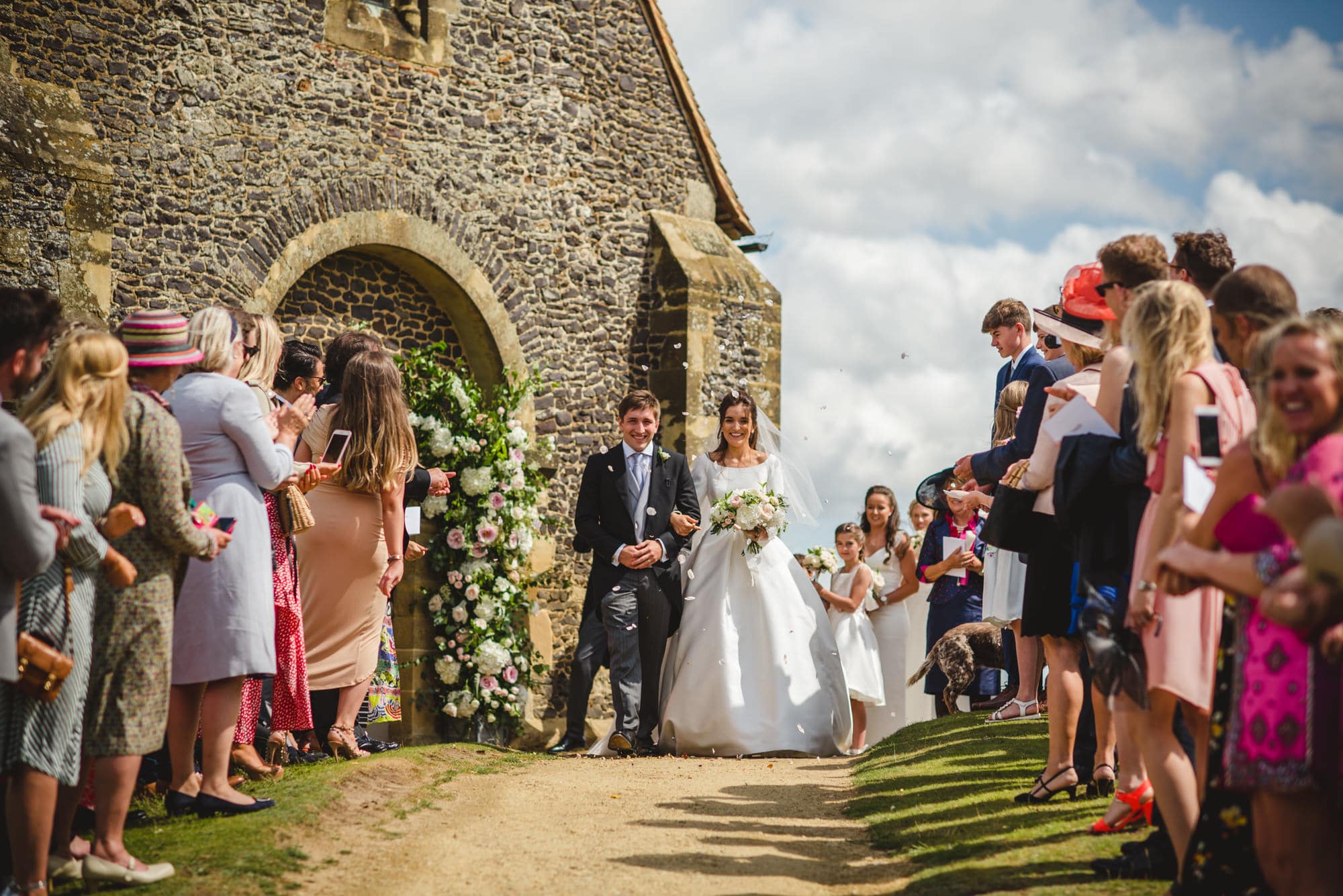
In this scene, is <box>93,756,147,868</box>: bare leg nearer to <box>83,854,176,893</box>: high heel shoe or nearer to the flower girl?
<box>83,854,176,893</box>: high heel shoe

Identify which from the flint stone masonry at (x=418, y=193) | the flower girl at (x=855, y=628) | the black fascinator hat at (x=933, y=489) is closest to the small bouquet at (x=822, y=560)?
the flower girl at (x=855, y=628)

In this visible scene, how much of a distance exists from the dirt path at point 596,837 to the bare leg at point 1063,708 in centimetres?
82

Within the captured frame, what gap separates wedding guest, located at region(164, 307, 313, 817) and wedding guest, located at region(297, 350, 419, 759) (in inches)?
57.6

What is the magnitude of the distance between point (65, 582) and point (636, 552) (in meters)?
4.85

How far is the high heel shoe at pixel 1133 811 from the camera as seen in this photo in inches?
166

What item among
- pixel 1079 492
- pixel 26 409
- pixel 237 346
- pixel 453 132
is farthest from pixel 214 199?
pixel 1079 492

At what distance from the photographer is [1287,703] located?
2.79 metres

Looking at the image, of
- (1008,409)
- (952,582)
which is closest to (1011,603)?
(1008,409)

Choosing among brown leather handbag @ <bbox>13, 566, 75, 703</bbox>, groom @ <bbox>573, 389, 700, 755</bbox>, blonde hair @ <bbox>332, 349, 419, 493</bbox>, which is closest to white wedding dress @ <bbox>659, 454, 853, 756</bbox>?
groom @ <bbox>573, 389, 700, 755</bbox>

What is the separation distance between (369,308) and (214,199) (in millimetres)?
1762

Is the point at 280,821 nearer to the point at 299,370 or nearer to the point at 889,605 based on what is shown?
the point at 299,370

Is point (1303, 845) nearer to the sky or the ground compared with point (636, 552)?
nearer to the ground

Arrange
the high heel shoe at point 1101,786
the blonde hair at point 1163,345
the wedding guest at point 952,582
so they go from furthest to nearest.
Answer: the wedding guest at point 952,582 → the high heel shoe at point 1101,786 → the blonde hair at point 1163,345

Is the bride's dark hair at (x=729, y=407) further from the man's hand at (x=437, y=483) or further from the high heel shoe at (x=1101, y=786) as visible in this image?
the high heel shoe at (x=1101, y=786)
